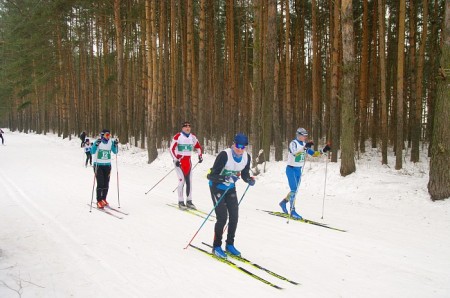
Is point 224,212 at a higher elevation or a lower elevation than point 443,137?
lower

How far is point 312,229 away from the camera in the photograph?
7375mm

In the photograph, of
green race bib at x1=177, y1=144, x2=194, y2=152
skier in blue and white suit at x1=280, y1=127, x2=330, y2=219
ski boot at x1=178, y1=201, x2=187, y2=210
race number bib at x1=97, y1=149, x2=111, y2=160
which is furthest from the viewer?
green race bib at x1=177, y1=144, x2=194, y2=152

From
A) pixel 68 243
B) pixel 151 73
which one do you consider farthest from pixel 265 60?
pixel 68 243

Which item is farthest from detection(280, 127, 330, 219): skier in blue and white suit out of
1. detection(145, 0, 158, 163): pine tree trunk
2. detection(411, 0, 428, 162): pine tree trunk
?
detection(145, 0, 158, 163): pine tree trunk

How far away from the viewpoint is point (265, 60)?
1617 centimetres

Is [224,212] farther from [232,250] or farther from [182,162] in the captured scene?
[182,162]

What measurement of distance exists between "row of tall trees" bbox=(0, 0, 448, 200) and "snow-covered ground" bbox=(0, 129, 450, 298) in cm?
296

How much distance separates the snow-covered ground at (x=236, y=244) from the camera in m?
4.55

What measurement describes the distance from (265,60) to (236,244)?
1166 centimetres

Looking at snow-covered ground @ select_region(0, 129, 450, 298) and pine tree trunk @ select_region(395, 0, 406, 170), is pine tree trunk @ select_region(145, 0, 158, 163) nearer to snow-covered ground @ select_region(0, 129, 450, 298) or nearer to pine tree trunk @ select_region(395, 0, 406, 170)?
snow-covered ground @ select_region(0, 129, 450, 298)

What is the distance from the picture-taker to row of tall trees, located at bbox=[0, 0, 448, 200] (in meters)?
14.6

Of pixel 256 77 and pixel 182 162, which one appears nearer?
pixel 182 162

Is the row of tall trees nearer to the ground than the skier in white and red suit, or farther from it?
farther from it

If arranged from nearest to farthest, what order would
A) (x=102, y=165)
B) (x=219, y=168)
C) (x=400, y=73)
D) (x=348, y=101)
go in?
(x=219, y=168) < (x=102, y=165) < (x=348, y=101) < (x=400, y=73)
